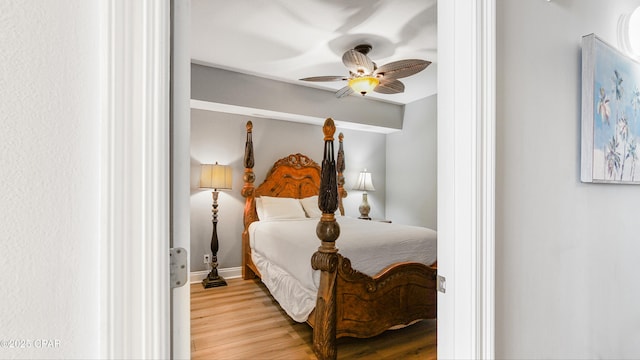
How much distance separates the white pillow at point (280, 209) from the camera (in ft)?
12.7

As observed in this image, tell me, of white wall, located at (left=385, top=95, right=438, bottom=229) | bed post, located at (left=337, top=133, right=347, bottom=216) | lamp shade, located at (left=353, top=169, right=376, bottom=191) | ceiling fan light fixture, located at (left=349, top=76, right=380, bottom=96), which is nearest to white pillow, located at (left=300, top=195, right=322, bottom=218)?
bed post, located at (left=337, top=133, right=347, bottom=216)

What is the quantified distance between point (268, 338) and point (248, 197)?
2.05m

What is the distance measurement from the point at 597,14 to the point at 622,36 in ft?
0.87

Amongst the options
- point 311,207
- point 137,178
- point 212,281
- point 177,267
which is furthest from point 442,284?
point 311,207

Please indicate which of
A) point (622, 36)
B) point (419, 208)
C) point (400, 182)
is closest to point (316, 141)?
point (400, 182)

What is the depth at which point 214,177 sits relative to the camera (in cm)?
363

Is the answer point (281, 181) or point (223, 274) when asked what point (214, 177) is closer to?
point (281, 181)

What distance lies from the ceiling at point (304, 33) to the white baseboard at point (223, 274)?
2520mm

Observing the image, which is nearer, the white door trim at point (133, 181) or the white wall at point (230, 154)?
the white door trim at point (133, 181)

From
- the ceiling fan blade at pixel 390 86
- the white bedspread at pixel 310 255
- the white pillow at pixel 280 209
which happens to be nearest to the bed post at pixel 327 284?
the white bedspread at pixel 310 255

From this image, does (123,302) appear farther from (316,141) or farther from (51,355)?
(316,141)

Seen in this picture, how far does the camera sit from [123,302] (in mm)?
490

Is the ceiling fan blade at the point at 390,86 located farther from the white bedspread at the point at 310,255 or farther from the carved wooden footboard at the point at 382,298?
the carved wooden footboard at the point at 382,298

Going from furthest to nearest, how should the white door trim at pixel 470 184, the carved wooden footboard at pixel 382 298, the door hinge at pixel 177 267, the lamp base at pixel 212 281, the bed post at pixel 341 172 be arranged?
the bed post at pixel 341 172 → the lamp base at pixel 212 281 → the carved wooden footboard at pixel 382 298 → the white door trim at pixel 470 184 → the door hinge at pixel 177 267
